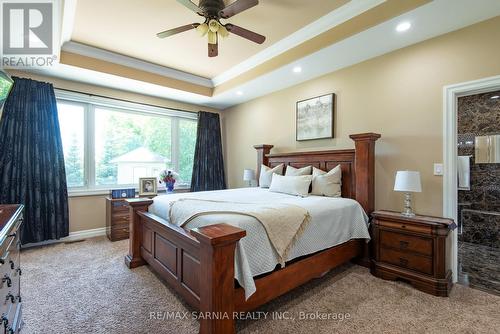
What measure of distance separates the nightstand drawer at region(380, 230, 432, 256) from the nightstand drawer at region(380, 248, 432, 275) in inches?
2.0

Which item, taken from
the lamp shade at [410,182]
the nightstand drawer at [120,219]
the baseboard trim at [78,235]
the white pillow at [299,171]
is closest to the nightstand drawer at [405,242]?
the lamp shade at [410,182]

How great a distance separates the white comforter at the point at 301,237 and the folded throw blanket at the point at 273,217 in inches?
1.8

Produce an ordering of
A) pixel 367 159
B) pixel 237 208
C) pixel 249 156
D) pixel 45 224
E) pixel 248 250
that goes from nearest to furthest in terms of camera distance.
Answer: pixel 248 250 < pixel 237 208 < pixel 367 159 < pixel 45 224 < pixel 249 156

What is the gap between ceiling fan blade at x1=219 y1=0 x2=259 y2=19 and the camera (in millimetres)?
2005

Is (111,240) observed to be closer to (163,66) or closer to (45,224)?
(45,224)

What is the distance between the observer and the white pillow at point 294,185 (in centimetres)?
317

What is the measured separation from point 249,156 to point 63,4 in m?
3.56

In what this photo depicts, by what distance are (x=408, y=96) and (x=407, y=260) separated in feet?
6.00

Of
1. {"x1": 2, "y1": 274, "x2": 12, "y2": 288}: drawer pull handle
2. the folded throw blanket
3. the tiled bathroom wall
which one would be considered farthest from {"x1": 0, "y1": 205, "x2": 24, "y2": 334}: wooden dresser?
the tiled bathroom wall

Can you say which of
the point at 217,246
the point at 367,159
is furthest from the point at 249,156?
the point at 217,246

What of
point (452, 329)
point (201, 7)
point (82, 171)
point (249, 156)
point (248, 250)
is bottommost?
point (452, 329)

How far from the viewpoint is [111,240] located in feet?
12.4

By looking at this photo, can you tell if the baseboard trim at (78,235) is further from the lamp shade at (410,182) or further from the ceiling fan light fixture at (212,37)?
the lamp shade at (410,182)

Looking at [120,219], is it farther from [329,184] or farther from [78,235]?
[329,184]
